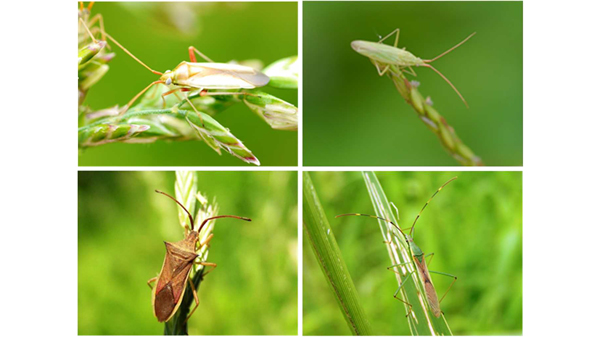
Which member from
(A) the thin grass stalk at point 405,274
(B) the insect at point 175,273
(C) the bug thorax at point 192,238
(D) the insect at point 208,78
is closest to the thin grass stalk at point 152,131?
(D) the insect at point 208,78

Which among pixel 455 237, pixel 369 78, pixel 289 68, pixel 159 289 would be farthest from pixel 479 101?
pixel 159 289

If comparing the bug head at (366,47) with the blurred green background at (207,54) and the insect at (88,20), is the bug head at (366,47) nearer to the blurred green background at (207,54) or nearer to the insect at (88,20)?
the blurred green background at (207,54)

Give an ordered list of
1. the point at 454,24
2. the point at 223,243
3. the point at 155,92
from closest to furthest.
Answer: the point at 155,92
the point at 223,243
the point at 454,24

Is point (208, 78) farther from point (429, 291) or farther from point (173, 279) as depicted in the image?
point (429, 291)

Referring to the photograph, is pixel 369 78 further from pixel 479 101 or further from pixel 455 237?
pixel 455 237

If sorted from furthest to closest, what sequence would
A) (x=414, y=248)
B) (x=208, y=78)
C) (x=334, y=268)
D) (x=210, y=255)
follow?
(x=210, y=255)
(x=414, y=248)
(x=208, y=78)
(x=334, y=268)

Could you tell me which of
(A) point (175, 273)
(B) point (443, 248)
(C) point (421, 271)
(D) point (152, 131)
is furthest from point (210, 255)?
(B) point (443, 248)
